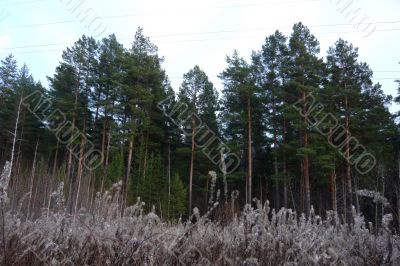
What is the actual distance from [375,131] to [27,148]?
3212cm

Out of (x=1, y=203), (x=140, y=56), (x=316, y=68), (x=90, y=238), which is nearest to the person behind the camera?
(x=1, y=203)

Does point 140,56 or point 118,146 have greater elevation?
point 140,56

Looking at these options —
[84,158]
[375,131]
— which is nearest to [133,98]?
[84,158]

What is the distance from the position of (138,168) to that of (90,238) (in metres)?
32.6

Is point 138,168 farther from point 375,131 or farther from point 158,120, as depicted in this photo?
point 375,131

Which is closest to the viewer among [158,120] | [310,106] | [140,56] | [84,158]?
[310,106]

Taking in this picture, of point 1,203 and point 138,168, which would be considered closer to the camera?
point 1,203

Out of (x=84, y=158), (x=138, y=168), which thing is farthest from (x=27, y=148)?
(x=138, y=168)

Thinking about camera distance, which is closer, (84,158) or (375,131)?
(375,131)

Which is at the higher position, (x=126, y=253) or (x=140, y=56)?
(x=140, y=56)

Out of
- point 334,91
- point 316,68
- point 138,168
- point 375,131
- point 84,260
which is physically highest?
point 316,68

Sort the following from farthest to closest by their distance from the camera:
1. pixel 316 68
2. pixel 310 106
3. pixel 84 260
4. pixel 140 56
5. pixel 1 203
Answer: pixel 140 56
pixel 316 68
pixel 310 106
pixel 84 260
pixel 1 203

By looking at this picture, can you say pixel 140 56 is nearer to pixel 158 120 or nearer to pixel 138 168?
pixel 158 120

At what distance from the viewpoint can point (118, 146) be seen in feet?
106
